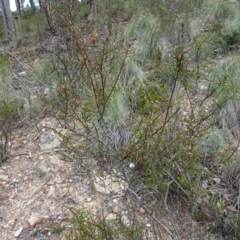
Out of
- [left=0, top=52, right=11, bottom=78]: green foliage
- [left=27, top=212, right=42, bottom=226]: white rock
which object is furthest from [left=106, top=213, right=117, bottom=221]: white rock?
[left=0, top=52, right=11, bottom=78]: green foliage

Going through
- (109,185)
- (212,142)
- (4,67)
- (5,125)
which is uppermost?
(4,67)

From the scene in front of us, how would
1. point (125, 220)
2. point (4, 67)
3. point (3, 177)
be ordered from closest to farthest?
point (125, 220) → point (3, 177) → point (4, 67)

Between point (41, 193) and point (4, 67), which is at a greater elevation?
point (4, 67)

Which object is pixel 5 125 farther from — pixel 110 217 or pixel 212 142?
pixel 212 142

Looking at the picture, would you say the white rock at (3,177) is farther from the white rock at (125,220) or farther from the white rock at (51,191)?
the white rock at (125,220)

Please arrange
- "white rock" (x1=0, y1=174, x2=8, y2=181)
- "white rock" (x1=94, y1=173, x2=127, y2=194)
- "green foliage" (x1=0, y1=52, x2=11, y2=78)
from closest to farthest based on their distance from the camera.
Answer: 1. "white rock" (x1=94, y1=173, x2=127, y2=194)
2. "white rock" (x1=0, y1=174, x2=8, y2=181)
3. "green foliage" (x1=0, y1=52, x2=11, y2=78)

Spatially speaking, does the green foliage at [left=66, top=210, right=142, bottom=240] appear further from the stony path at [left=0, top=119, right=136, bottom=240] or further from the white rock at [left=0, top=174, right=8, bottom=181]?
the white rock at [left=0, top=174, right=8, bottom=181]

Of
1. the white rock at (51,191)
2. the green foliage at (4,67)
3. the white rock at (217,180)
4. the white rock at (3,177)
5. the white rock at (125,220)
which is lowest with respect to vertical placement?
the white rock at (125,220)

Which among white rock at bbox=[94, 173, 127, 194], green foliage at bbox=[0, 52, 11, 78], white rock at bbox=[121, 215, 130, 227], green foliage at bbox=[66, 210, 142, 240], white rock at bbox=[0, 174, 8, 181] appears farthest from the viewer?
green foliage at bbox=[0, 52, 11, 78]

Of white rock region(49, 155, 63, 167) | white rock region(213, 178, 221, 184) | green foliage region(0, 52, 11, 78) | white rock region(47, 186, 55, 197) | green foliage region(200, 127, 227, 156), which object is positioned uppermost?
green foliage region(0, 52, 11, 78)

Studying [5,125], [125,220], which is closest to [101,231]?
[125,220]

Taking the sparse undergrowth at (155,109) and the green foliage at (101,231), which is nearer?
the green foliage at (101,231)

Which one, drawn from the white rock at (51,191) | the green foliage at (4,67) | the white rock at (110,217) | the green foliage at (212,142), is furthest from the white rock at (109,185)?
the green foliage at (4,67)

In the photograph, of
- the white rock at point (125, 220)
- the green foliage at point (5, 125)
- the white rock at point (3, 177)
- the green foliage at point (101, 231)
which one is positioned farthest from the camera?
the green foliage at point (5, 125)
